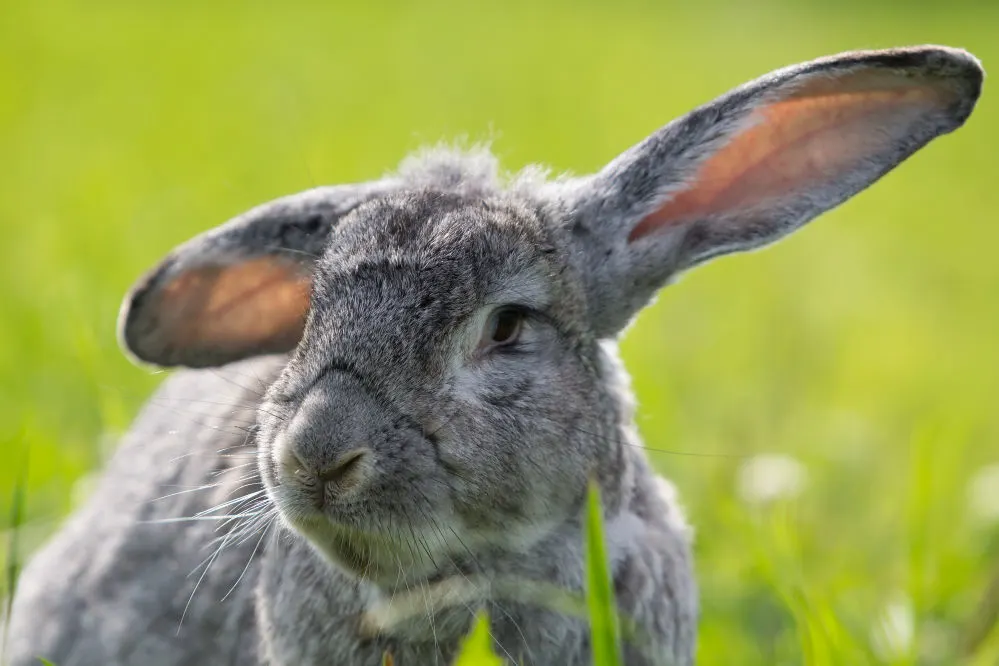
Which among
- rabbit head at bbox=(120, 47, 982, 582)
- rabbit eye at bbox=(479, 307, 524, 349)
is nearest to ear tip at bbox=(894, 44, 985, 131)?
rabbit head at bbox=(120, 47, 982, 582)

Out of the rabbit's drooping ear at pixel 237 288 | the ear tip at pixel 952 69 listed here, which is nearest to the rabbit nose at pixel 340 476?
the rabbit's drooping ear at pixel 237 288

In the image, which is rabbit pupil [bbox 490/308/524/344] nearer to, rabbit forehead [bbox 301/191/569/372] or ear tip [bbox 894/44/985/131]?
rabbit forehead [bbox 301/191/569/372]

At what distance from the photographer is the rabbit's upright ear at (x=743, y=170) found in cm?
342

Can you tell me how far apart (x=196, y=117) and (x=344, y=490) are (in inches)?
358

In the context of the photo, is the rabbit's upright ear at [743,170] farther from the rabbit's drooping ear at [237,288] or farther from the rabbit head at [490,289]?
the rabbit's drooping ear at [237,288]

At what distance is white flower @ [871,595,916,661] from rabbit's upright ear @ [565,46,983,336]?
1.10 meters

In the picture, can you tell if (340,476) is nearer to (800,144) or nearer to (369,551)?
(369,551)

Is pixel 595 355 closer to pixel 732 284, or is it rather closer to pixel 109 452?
pixel 109 452

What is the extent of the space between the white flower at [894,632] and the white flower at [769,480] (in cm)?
53

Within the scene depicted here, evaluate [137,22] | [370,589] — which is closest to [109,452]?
[370,589]

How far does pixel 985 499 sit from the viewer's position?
4672 mm

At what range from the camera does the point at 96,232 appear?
7.59 metres

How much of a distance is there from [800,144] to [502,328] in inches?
38.3

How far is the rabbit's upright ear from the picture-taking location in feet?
11.2
